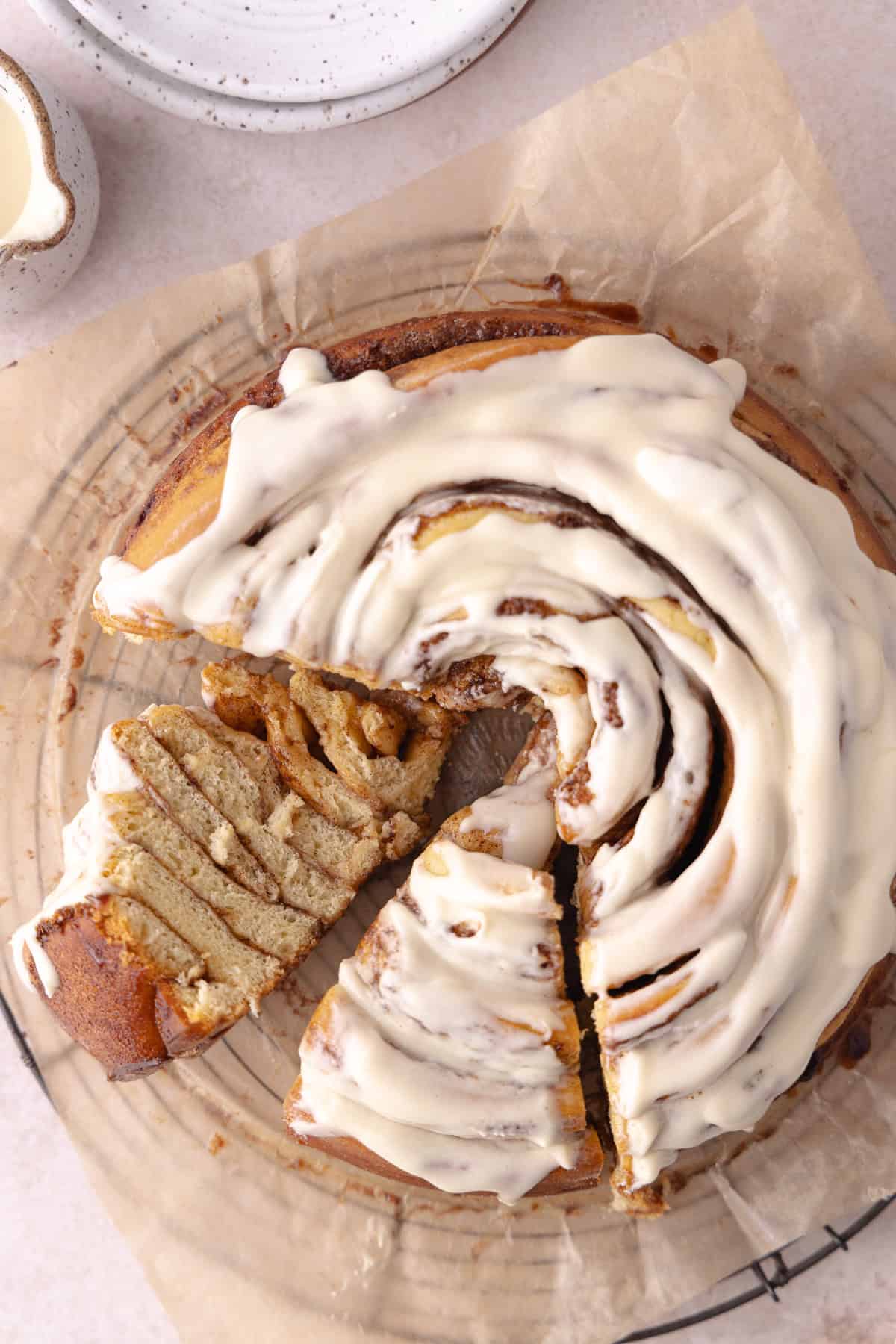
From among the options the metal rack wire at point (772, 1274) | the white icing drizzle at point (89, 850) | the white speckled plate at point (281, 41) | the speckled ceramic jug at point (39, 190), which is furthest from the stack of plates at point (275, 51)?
the metal rack wire at point (772, 1274)

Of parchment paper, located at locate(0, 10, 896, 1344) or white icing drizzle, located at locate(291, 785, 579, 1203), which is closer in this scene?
white icing drizzle, located at locate(291, 785, 579, 1203)

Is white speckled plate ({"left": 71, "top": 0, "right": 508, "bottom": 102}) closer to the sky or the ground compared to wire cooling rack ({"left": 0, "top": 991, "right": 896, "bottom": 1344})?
closer to the sky

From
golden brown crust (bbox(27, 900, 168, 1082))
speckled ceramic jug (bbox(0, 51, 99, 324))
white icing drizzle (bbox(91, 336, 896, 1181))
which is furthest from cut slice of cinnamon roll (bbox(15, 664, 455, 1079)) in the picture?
speckled ceramic jug (bbox(0, 51, 99, 324))

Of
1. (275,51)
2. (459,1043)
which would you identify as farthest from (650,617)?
(275,51)

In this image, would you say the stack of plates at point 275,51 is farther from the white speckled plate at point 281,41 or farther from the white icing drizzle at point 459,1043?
the white icing drizzle at point 459,1043

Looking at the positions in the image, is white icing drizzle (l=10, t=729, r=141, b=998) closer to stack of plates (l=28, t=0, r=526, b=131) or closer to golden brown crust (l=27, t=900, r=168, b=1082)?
golden brown crust (l=27, t=900, r=168, b=1082)

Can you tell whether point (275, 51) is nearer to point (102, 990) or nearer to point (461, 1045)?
point (102, 990)

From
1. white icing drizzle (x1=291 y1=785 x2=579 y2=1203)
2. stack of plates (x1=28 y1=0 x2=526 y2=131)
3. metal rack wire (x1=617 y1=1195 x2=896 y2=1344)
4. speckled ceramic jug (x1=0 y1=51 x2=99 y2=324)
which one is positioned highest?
stack of plates (x1=28 y1=0 x2=526 y2=131)

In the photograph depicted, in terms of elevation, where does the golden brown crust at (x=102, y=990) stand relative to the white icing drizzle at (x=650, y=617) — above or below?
below
